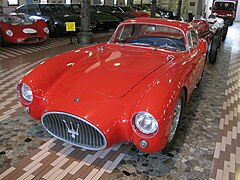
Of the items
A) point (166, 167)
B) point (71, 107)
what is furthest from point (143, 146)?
point (71, 107)

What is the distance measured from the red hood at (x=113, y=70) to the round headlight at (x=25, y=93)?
0.34 m

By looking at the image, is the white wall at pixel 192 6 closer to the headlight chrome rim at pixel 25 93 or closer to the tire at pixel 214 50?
the tire at pixel 214 50

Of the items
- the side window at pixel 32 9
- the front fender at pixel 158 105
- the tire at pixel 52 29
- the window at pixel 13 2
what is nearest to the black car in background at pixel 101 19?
the side window at pixel 32 9

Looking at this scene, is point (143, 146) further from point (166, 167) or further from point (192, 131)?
point (192, 131)

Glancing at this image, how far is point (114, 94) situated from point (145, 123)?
39cm

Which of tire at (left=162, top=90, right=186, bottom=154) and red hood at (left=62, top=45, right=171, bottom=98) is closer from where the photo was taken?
red hood at (left=62, top=45, right=171, bottom=98)

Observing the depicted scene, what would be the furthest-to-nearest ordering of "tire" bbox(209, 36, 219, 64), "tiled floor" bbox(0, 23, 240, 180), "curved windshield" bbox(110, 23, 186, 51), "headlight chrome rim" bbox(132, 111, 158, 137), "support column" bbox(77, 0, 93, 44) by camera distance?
"support column" bbox(77, 0, 93, 44), "tire" bbox(209, 36, 219, 64), "curved windshield" bbox(110, 23, 186, 51), "tiled floor" bbox(0, 23, 240, 180), "headlight chrome rim" bbox(132, 111, 158, 137)

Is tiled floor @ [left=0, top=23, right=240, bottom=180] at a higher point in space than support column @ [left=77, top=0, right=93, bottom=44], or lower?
lower

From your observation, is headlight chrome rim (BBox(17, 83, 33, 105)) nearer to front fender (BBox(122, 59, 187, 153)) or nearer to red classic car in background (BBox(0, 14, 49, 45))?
front fender (BBox(122, 59, 187, 153))

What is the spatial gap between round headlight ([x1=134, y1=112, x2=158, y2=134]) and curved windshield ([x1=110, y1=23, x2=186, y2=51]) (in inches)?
56.9

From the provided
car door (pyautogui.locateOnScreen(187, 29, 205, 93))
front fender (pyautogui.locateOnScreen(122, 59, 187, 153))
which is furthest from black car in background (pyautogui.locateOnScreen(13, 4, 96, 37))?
front fender (pyautogui.locateOnScreen(122, 59, 187, 153))

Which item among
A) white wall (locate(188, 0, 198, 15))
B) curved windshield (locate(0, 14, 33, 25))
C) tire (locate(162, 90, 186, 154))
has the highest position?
white wall (locate(188, 0, 198, 15))

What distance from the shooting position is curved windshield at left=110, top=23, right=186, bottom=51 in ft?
10.7

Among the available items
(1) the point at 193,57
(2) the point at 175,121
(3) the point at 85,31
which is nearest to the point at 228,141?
(2) the point at 175,121
